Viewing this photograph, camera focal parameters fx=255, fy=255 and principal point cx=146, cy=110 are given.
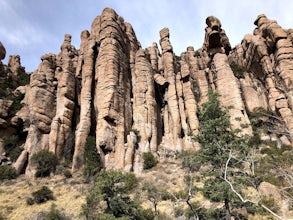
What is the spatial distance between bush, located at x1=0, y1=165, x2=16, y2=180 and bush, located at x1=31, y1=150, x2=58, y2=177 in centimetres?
251

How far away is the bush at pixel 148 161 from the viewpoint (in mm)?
29656

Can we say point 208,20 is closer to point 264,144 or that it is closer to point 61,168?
point 264,144

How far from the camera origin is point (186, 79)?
137ft

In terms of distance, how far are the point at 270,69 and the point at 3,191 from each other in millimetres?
38589

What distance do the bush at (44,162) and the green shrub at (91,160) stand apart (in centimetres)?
437

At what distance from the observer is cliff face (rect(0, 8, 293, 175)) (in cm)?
3288

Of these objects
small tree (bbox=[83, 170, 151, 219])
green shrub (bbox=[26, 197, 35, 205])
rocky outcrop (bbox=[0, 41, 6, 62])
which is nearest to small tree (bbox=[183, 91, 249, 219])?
small tree (bbox=[83, 170, 151, 219])

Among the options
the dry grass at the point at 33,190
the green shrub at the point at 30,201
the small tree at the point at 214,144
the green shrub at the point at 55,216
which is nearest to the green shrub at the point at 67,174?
the dry grass at the point at 33,190

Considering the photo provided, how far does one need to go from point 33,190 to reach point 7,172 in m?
6.94

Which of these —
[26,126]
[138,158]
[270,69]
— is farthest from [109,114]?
[270,69]

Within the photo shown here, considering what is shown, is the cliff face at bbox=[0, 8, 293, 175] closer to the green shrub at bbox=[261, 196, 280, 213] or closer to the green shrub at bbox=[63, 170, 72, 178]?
the green shrub at bbox=[63, 170, 72, 178]

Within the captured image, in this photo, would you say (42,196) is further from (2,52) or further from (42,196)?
(2,52)

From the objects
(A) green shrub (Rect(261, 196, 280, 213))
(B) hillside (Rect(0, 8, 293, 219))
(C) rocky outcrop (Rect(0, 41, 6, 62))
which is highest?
(C) rocky outcrop (Rect(0, 41, 6, 62))

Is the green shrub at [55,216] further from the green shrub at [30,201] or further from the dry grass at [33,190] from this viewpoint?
the green shrub at [30,201]
